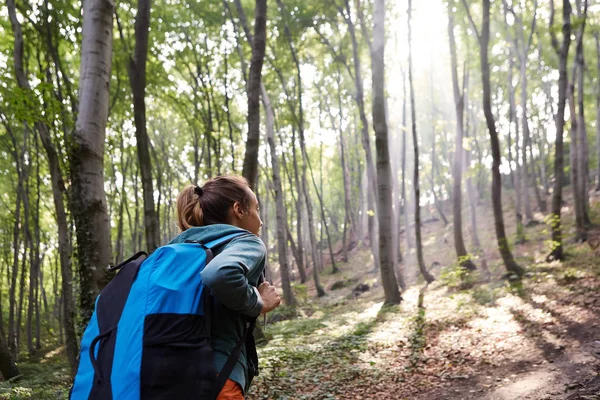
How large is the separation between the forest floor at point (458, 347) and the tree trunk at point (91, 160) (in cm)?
186

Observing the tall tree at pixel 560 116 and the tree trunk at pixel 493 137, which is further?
the tree trunk at pixel 493 137

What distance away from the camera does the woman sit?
1396 millimetres

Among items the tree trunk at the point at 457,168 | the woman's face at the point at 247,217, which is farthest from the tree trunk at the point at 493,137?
the woman's face at the point at 247,217

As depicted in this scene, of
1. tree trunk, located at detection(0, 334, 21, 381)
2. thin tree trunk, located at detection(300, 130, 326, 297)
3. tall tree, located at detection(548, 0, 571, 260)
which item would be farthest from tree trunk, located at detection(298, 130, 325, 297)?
tree trunk, located at detection(0, 334, 21, 381)

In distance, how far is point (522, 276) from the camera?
33.3ft

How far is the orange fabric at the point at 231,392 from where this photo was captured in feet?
4.70

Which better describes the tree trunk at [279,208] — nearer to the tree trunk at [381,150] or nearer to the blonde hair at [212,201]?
the tree trunk at [381,150]

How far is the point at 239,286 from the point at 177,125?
21316mm

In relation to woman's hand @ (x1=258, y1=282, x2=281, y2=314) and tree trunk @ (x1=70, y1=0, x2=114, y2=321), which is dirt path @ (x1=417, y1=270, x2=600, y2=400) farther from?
tree trunk @ (x1=70, y1=0, x2=114, y2=321)

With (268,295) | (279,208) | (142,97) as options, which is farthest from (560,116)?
(268,295)

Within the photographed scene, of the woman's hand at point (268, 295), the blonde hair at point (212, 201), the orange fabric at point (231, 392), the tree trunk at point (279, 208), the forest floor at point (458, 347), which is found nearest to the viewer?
the orange fabric at point (231, 392)

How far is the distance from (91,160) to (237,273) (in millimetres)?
3280

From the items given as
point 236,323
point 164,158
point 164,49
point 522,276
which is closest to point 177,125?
point 164,158

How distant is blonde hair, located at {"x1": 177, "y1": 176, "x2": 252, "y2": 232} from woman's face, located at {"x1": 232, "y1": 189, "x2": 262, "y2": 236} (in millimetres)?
18
